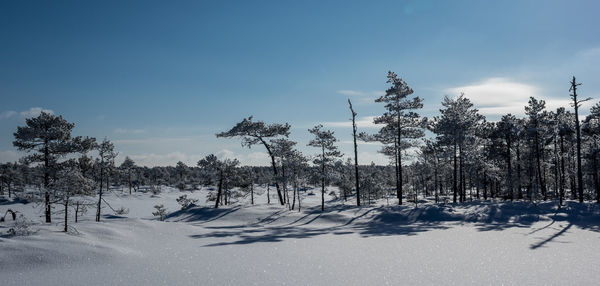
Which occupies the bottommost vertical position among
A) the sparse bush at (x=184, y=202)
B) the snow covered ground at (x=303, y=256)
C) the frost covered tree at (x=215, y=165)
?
the sparse bush at (x=184, y=202)

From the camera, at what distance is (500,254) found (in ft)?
38.3

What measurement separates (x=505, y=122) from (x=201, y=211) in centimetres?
3921

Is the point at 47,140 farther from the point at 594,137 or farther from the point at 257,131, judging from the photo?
the point at 594,137

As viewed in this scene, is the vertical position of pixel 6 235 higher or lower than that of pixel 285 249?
higher

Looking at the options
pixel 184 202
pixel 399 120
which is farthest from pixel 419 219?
pixel 184 202

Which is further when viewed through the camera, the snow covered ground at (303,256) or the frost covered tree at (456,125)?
the frost covered tree at (456,125)

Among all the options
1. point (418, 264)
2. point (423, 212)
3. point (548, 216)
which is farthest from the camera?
point (423, 212)

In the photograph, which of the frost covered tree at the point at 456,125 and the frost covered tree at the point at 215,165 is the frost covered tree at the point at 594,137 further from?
the frost covered tree at the point at 215,165

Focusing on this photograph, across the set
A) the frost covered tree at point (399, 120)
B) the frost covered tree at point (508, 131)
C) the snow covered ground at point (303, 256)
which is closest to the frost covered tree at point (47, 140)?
the snow covered ground at point (303, 256)

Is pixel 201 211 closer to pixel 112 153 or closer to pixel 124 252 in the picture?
pixel 112 153

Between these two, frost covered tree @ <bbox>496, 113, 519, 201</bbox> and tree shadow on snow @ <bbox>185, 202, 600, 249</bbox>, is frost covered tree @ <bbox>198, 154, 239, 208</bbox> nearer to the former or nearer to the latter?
tree shadow on snow @ <bbox>185, 202, 600, 249</bbox>

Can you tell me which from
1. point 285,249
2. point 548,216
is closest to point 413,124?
point 548,216

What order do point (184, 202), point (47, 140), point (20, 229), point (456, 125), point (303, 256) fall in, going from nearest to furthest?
point (303, 256)
point (20, 229)
point (47, 140)
point (456, 125)
point (184, 202)

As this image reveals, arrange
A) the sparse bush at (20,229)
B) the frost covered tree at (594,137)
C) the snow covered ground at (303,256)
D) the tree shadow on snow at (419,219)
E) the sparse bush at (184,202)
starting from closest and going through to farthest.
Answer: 1. the snow covered ground at (303,256)
2. the sparse bush at (20,229)
3. the tree shadow on snow at (419,219)
4. the frost covered tree at (594,137)
5. the sparse bush at (184,202)
